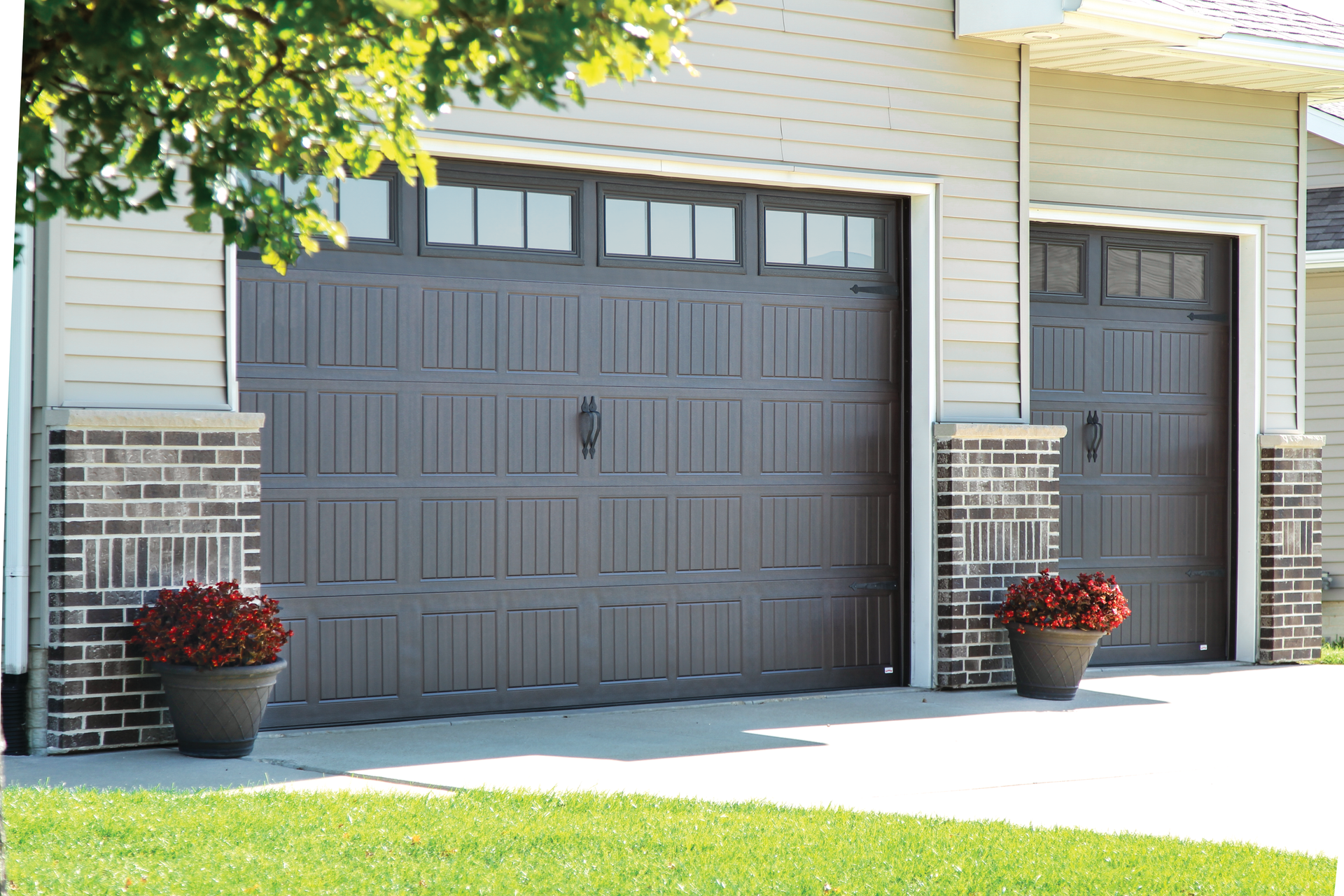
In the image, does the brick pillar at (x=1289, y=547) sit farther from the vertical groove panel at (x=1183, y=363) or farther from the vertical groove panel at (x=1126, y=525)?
the vertical groove panel at (x=1126, y=525)

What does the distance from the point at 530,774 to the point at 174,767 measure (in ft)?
4.97

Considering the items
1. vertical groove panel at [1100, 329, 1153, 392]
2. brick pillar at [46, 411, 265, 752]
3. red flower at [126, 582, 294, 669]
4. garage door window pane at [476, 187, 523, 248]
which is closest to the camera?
red flower at [126, 582, 294, 669]

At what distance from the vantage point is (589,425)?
26.0 ft

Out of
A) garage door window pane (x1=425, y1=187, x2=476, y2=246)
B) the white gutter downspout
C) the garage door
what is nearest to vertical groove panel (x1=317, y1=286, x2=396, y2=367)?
the garage door

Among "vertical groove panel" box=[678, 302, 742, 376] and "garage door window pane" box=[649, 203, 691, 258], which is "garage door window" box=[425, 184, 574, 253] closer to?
"garage door window pane" box=[649, 203, 691, 258]

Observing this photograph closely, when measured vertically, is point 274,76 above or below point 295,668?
above

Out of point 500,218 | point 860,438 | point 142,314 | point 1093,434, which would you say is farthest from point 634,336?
point 1093,434

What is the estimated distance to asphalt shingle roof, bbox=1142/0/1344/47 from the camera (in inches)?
375

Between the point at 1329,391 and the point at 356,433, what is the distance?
9.20 metres

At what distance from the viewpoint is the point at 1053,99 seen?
31.3 ft

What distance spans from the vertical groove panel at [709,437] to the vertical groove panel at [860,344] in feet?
2.51

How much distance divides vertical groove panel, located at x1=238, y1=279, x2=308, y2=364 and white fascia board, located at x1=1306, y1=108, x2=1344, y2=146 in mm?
10297

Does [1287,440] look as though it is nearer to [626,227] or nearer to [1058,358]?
[1058,358]

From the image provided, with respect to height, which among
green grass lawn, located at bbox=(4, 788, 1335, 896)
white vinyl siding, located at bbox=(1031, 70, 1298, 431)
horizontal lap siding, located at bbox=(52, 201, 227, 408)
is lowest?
green grass lawn, located at bbox=(4, 788, 1335, 896)
